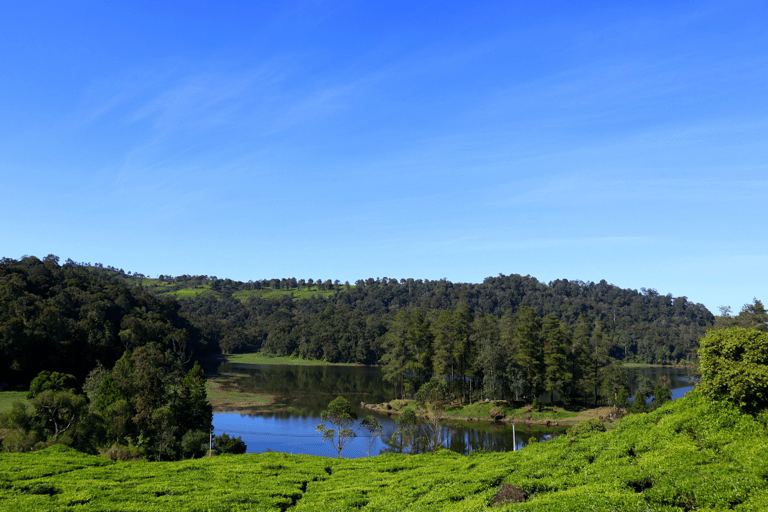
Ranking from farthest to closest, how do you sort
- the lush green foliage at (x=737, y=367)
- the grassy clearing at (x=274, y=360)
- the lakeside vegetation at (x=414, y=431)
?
the grassy clearing at (x=274, y=360), the lush green foliage at (x=737, y=367), the lakeside vegetation at (x=414, y=431)

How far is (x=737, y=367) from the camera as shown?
16688 millimetres

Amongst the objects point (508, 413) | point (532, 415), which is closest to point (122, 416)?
point (508, 413)

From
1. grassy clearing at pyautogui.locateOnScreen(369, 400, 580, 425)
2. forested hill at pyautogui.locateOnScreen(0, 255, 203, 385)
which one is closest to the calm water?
grassy clearing at pyautogui.locateOnScreen(369, 400, 580, 425)

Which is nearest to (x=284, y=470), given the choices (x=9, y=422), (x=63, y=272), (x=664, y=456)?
(x=664, y=456)

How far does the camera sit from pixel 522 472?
768 inches

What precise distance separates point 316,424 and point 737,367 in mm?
60011

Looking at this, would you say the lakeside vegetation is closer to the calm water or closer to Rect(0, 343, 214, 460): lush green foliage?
Rect(0, 343, 214, 460): lush green foliage

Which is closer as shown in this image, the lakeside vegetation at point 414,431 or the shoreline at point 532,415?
the lakeside vegetation at point 414,431

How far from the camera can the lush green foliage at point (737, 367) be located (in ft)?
53.3

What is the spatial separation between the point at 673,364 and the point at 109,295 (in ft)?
615

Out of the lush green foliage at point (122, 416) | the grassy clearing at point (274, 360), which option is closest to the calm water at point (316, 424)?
the lush green foliage at point (122, 416)

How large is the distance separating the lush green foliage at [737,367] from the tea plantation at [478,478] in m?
0.58

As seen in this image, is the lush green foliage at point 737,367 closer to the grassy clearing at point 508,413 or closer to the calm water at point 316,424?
the calm water at point 316,424

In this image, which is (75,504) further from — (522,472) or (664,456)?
(664,456)
